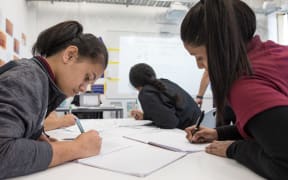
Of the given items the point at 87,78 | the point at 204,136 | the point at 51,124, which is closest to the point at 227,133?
the point at 204,136

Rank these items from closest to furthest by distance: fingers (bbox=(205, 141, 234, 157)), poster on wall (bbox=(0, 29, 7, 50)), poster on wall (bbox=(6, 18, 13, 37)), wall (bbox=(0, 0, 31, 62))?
1. fingers (bbox=(205, 141, 234, 157))
2. poster on wall (bbox=(0, 29, 7, 50))
3. wall (bbox=(0, 0, 31, 62))
4. poster on wall (bbox=(6, 18, 13, 37))

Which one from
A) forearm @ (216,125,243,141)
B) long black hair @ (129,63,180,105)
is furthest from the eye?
long black hair @ (129,63,180,105)

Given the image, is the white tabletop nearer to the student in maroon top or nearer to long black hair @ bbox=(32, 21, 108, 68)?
the student in maroon top

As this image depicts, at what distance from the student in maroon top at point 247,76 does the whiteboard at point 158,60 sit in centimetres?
381

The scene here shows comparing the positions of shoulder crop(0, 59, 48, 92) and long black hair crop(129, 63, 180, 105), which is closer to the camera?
shoulder crop(0, 59, 48, 92)

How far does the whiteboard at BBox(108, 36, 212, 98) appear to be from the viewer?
4.57m

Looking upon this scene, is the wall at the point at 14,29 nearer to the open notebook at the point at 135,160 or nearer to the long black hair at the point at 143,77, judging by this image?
the long black hair at the point at 143,77

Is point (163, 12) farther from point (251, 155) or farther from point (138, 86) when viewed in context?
point (251, 155)

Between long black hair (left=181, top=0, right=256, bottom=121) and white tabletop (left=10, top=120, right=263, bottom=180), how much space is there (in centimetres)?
15

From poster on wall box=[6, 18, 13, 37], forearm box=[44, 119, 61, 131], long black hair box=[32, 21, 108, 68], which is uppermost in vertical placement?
long black hair box=[32, 21, 108, 68]

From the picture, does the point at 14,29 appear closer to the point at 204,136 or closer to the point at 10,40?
the point at 10,40

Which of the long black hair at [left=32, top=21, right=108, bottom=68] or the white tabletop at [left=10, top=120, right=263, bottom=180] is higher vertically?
the long black hair at [left=32, top=21, right=108, bottom=68]

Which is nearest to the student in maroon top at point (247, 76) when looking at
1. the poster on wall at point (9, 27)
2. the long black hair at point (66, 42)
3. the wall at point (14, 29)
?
the long black hair at point (66, 42)

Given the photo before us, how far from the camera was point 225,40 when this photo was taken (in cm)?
65
